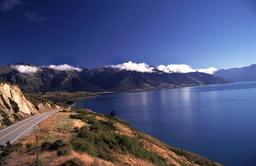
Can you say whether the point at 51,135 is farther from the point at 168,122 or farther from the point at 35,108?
the point at 168,122

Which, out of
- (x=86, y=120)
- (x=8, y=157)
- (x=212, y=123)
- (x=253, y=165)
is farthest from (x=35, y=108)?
(x=8, y=157)

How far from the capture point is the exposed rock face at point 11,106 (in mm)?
61284

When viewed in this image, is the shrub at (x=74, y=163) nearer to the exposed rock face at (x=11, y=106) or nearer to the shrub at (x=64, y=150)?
the shrub at (x=64, y=150)

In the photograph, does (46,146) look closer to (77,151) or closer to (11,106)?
(77,151)

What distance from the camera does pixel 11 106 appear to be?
7275cm

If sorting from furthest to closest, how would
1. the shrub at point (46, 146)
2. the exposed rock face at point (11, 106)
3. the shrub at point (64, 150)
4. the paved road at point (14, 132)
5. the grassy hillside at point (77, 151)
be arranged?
the exposed rock face at point (11, 106) → the paved road at point (14, 132) → the shrub at point (46, 146) → the shrub at point (64, 150) → the grassy hillside at point (77, 151)

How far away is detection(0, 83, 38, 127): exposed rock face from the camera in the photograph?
61284 mm

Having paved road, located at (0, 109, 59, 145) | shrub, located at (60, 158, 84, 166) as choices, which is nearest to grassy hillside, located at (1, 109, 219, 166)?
shrub, located at (60, 158, 84, 166)

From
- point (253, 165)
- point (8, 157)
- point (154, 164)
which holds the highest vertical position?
point (8, 157)

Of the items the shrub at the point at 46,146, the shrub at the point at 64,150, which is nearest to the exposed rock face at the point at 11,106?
the shrub at the point at 46,146

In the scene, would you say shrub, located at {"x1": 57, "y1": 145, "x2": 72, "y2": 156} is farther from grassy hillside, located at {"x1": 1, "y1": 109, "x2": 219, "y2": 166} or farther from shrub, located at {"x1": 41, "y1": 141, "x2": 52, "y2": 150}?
shrub, located at {"x1": 41, "y1": 141, "x2": 52, "y2": 150}

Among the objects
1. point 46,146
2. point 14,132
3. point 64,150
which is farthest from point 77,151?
point 14,132

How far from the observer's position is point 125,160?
31.9 meters

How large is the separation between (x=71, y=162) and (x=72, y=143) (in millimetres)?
7487
